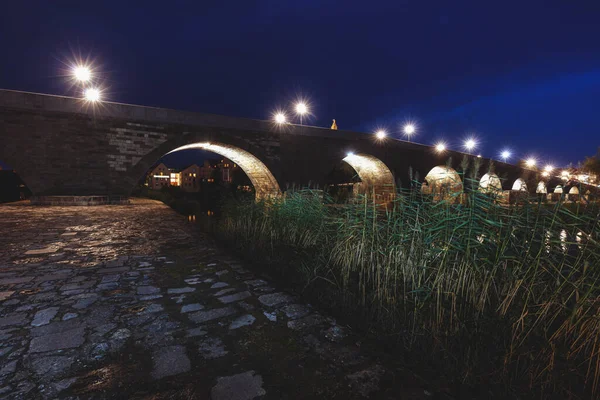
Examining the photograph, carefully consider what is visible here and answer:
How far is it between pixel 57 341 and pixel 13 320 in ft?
1.99

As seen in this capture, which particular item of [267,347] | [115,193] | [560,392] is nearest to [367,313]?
[267,347]

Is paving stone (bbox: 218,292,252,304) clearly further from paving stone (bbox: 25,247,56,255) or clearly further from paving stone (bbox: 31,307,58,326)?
paving stone (bbox: 25,247,56,255)

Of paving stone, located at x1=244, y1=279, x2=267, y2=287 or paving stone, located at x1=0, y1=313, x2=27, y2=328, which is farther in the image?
paving stone, located at x1=244, y1=279, x2=267, y2=287

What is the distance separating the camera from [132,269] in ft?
11.3

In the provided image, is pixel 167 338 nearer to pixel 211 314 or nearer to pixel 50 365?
pixel 211 314

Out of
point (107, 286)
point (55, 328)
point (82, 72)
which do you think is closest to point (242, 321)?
point (55, 328)

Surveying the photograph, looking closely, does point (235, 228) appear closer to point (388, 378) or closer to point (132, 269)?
point (132, 269)

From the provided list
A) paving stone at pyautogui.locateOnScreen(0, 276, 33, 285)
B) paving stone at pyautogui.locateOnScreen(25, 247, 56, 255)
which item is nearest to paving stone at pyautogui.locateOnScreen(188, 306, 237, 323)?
paving stone at pyautogui.locateOnScreen(0, 276, 33, 285)

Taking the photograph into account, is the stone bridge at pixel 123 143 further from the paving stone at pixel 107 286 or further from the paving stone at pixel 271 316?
the paving stone at pixel 107 286

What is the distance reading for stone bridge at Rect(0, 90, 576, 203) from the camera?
35.0ft

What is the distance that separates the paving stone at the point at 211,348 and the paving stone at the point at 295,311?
0.62 m

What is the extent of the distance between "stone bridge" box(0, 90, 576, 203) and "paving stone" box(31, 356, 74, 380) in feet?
22.2

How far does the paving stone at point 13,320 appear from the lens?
208 cm

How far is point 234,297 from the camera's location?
8.75 ft
